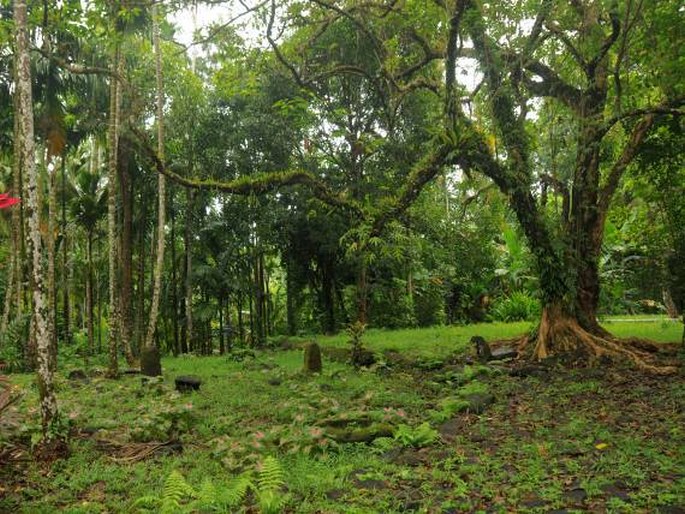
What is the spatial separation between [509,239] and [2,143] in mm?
14071

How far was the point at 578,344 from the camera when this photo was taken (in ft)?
34.1

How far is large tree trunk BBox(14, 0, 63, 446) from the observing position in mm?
6133

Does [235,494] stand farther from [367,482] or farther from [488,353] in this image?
[488,353]

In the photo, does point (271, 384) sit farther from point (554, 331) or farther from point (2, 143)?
point (2, 143)

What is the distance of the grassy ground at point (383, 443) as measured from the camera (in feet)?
15.7

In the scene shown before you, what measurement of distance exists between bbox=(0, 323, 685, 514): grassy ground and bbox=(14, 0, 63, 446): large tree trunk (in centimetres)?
39

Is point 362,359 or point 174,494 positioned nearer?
point 174,494

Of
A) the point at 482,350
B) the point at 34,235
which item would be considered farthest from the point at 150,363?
the point at 482,350

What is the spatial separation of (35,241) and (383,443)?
421 cm

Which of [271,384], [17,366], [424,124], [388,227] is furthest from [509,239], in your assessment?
[17,366]

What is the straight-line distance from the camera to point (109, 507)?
4957 mm

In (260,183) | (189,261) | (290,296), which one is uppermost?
(260,183)

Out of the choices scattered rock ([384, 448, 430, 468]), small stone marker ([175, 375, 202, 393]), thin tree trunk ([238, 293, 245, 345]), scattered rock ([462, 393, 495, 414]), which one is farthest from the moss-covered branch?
thin tree trunk ([238, 293, 245, 345])

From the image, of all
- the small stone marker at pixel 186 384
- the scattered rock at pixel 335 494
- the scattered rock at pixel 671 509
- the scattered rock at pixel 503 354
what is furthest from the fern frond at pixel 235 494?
the scattered rock at pixel 503 354
